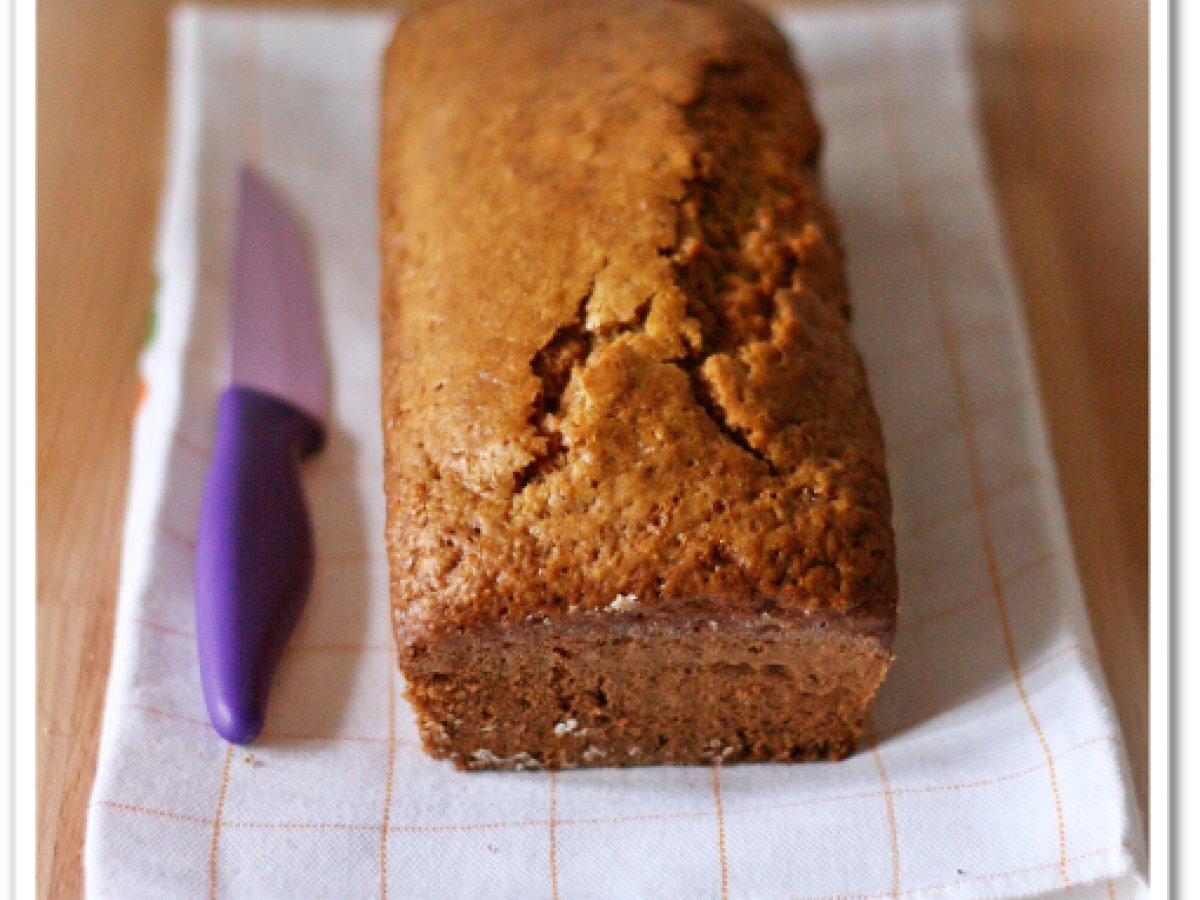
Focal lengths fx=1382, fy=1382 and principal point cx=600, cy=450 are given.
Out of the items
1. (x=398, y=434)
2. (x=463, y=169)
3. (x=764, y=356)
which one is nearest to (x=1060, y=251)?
(x=764, y=356)

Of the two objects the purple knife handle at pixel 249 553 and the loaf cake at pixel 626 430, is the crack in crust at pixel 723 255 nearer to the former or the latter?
the loaf cake at pixel 626 430

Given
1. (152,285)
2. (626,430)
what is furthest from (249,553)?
(152,285)

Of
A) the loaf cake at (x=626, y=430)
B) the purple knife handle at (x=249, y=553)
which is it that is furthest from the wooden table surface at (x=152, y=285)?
the loaf cake at (x=626, y=430)

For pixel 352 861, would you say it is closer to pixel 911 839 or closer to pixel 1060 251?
pixel 911 839

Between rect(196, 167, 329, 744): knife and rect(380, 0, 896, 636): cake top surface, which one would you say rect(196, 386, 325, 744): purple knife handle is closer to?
rect(196, 167, 329, 744): knife

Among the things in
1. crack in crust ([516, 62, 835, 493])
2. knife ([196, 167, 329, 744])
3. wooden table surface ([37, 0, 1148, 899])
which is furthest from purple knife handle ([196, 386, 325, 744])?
crack in crust ([516, 62, 835, 493])
